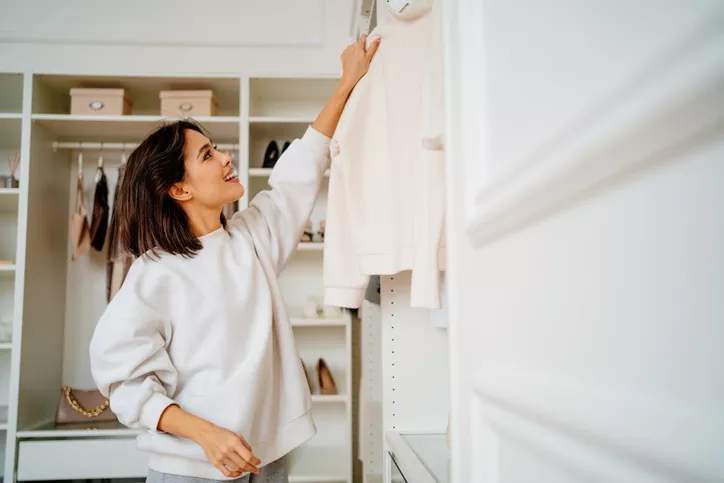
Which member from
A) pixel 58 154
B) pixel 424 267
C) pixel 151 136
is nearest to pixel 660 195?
pixel 424 267

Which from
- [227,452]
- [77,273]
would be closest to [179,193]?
[227,452]

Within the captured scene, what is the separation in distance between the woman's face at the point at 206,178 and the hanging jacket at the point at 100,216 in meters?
1.60

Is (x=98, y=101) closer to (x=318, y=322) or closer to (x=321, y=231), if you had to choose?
(x=321, y=231)

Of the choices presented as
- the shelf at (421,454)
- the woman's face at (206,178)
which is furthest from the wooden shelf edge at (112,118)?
the shelf at (421,454)

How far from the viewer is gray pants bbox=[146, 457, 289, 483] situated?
1133 millimetres

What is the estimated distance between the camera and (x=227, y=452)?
101 centimetres

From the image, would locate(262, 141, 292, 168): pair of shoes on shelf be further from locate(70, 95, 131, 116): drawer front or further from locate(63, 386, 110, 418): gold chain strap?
locate(63, 386, 110, 418): gold chain strap

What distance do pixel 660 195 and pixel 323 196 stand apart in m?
2.85

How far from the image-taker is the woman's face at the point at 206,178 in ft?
4.35

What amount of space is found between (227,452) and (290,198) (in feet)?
2.08

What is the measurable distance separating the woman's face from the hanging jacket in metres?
1.60

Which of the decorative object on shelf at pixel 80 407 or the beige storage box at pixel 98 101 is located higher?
the beige storage box at pixel 98 101

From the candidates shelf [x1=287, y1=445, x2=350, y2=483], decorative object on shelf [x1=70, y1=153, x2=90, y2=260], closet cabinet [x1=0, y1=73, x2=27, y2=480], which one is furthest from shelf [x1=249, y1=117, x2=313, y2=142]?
shelf [x1=287, y1=445, x2=350, y2=483]

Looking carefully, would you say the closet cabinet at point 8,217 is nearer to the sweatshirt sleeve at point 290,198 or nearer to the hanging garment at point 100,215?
the hanging garment at point 100,215
